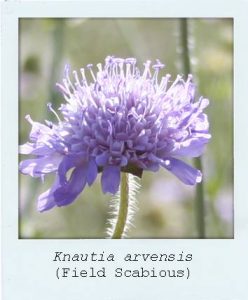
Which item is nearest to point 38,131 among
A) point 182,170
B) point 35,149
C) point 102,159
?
point 35,149

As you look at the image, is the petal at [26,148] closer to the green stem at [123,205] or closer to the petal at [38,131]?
the petal at [38,131]

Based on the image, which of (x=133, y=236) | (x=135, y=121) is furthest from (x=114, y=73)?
(x=133, y=236)

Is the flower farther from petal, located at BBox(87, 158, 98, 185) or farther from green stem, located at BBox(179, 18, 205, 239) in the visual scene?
green stem, located at BBox(179, 18, 205, 239)

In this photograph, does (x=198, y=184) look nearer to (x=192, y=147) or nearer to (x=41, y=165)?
(x=192, y=147)

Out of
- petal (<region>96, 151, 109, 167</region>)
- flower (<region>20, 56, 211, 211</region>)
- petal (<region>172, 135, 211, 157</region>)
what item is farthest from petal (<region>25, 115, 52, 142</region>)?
petal (<region>172, 135, 211, 157</region>)
